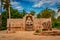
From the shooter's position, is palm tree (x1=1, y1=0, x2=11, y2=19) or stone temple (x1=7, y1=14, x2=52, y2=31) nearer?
stone temple (x1=7, y1=14, x2=52, y2=31)

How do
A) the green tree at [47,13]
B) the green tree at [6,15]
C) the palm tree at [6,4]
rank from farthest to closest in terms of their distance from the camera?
the green tree at [47,13], the palm tree at [6,4], the green tree at [6,15]

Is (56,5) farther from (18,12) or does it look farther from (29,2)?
(18,12)

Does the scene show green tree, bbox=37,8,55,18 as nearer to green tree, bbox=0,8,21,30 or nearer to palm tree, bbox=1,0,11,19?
green tree, bbox=0,8,21,30

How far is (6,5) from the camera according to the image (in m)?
20.0

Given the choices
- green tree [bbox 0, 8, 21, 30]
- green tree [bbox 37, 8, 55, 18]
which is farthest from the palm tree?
green tree [bbox 37, 8, 55, 18]

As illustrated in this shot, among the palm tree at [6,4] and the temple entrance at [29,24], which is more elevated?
the palm tree at [6,4]

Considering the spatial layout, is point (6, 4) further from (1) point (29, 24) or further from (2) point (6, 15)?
(1) point (29, 24)

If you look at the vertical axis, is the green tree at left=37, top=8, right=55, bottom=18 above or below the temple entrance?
above

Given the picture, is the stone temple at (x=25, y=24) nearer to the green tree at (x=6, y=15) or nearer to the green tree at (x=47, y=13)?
the green tree at (x=6, y=15)

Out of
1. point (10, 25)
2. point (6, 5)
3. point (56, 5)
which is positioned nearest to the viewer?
point (10, 25)

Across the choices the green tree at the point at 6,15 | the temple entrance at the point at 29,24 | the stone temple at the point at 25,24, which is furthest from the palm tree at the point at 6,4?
the temple entrance at the point at 29,24

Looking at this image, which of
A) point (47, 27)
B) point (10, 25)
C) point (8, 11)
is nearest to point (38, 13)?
point (8, 11)

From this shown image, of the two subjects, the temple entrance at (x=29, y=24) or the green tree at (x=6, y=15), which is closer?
the temple entrance at (x=29, y=24)

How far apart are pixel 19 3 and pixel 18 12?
111 cm
